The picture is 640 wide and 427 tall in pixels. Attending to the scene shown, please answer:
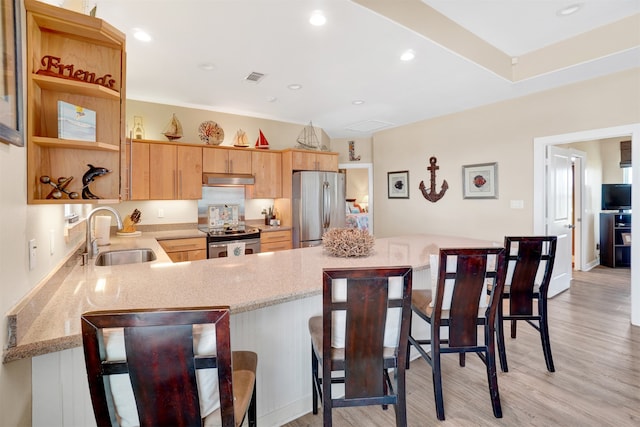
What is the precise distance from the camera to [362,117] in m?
4.99

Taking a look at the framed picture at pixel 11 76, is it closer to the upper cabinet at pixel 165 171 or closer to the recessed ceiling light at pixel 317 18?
the recessed ceiling light at pixel 317 18

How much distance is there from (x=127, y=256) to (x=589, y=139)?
5.02m

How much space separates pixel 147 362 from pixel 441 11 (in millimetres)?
3261

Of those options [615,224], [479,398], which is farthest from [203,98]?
[615,224]

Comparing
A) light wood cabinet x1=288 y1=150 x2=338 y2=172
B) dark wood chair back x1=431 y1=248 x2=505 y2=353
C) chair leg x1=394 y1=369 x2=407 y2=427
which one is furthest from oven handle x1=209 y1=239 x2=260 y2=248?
chair leg x1=394 y1=369 x2=407 y2=427

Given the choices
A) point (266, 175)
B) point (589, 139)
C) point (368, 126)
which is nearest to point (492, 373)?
point (589, 139)

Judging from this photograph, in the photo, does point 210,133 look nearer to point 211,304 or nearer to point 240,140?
point 240,140

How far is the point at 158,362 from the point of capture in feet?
2.81

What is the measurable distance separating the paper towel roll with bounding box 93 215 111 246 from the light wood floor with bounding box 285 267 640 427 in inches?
100

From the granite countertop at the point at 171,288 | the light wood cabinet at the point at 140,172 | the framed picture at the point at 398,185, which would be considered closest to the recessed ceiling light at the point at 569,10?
the granite countertop at the point at 171,288

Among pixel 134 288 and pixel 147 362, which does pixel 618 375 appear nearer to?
pixel 147 362

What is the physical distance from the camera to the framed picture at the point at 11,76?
922mm

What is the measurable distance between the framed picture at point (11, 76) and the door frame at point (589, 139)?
4.66 m

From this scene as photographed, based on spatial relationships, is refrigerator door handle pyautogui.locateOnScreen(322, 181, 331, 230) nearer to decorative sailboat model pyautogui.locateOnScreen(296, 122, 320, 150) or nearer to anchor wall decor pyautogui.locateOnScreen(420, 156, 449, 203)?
decorative sailboat model pyautogui.locateOnScreen(296, 122, 320, 150)
